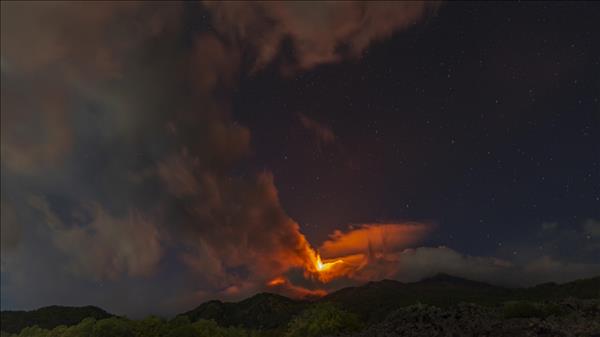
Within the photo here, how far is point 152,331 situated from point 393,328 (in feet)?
286

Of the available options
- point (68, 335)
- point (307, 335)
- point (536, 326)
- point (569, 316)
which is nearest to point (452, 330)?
point (536, 326)

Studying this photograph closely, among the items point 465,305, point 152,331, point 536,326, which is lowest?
point 536,326

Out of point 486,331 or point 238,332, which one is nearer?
point 486,331

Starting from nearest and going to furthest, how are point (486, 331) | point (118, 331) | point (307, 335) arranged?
point (486, 331) → point (307, 335) → point (118, 331)

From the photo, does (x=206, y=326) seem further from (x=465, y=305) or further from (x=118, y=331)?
(x=465, y=305)

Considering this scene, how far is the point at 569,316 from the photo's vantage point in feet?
210

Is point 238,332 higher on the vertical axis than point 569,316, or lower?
higher

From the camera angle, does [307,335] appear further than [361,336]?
Yes

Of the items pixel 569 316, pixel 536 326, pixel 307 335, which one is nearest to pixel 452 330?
pixel 536 326

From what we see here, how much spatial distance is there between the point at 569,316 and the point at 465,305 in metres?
14.6

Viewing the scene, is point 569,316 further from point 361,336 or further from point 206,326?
point 206,326

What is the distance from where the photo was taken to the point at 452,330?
64.9m

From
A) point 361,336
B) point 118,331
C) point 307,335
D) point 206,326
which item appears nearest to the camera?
point 361,336

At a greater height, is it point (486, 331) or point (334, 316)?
point (334, 316)
